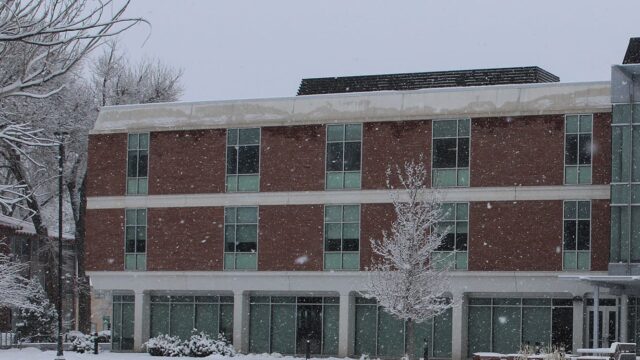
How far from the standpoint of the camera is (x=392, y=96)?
48.2 meters

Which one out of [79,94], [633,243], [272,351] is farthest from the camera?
[79,94]

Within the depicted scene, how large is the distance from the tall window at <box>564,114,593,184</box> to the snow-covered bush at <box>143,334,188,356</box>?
16.9 meters

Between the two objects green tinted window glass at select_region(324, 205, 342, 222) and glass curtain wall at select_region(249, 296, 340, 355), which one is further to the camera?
glass curtain wall at select_region(249, 296, 340, 355)

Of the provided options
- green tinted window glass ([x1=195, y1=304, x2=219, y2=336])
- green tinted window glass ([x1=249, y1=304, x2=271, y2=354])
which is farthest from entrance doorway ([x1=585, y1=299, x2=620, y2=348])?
green tinted window glass ([x1=195, y1=304, x2=219, y2=336])

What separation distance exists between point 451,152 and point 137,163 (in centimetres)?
1427

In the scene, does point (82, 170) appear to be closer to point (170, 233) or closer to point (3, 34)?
point (170, 233)

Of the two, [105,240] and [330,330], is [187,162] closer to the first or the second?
[105,240]

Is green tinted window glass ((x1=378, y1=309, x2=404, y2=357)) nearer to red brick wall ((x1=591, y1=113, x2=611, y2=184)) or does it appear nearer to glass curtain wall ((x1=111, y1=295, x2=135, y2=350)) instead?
red brick wall ((x1=591, y1=113, x2=611, y2=184))

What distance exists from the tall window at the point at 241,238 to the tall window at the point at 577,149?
13141 mm

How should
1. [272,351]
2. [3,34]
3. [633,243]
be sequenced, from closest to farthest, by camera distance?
1. [3,34]
2. [633,243]
3. [272,351]

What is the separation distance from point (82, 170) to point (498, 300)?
84.9 ft

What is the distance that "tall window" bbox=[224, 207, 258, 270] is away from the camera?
49.9 meters

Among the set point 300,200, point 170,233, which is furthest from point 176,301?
point 300,200

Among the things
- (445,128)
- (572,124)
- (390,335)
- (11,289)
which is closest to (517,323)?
(390,335)
